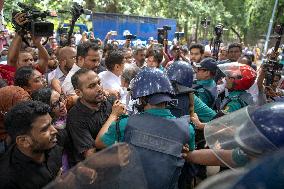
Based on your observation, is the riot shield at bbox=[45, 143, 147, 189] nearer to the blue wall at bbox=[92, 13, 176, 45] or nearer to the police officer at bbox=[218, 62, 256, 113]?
the police officer at bbox=[218, 62, 256, 113]

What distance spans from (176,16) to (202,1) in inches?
89.8

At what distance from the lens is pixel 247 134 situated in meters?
1.26

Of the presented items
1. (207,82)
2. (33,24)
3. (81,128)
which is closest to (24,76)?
(81,128)

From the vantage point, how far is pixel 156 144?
1.95 meters

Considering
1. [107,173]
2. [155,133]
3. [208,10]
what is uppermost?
[107,173]

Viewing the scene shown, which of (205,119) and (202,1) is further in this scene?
(202,1)

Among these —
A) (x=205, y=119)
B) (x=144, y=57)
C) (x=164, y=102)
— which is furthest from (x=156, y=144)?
(x=144, y=57)

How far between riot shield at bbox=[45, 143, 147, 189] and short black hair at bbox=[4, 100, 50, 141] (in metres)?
1.06

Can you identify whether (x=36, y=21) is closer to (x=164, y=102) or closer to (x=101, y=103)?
(x=101, y=103)

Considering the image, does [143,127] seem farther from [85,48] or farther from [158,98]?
[85,48]

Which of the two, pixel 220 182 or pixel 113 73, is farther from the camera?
pixel 113 73

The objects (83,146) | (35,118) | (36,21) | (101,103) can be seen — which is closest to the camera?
(35,118)

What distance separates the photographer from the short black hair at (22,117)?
6.91 feet

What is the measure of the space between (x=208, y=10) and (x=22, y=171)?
83.0 feet
